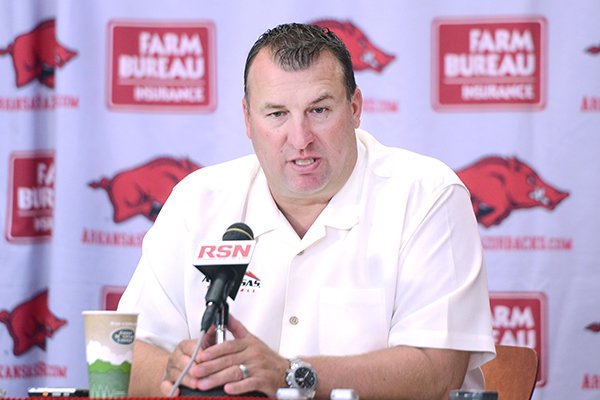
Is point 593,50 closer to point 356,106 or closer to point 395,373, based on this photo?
point 356,106

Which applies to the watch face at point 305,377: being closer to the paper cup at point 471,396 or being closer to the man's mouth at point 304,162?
the paper cup at point 471,396

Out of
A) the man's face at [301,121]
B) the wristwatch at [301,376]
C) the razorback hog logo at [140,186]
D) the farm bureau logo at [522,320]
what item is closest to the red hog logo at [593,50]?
the farm bureau logo at [522,320]

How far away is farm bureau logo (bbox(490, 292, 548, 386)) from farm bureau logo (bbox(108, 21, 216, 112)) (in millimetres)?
1303

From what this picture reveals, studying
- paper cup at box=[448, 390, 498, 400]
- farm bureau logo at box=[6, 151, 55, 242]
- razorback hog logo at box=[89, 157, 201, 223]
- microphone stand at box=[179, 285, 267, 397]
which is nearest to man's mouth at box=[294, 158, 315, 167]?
microphone stand at box=[179, 285, 267, 397]

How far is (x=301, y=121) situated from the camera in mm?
2430

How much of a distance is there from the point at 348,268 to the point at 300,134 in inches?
13.7

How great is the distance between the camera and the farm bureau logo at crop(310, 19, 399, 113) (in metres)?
3.56

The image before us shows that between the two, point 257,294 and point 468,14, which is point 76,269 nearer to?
point 257,294

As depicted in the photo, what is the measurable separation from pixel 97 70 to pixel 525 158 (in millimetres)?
1556

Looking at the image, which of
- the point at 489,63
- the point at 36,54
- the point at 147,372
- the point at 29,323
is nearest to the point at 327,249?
the point at 147,372

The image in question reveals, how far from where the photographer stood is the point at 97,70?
12.2 ft

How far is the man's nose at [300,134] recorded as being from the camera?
242 cm

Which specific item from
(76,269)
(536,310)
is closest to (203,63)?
(76,269)

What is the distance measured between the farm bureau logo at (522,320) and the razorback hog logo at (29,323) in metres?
1.60
